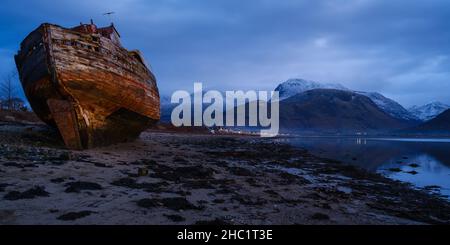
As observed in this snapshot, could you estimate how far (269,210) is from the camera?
7074 mm

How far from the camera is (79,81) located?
1283cm

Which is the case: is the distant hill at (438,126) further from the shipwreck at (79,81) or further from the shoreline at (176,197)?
the shipwreck at (79,81)

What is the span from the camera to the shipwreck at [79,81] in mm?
12477

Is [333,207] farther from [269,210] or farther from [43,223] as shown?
[43,223]

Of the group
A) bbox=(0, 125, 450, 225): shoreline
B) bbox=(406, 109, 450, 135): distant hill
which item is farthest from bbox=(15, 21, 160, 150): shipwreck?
bbox=(406, 109, 450, 135): distant hill

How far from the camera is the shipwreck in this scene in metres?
12.5

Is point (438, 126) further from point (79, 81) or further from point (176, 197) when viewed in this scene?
point (176, 197)

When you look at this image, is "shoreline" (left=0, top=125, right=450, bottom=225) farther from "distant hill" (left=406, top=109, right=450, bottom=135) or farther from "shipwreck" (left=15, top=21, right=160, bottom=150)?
"distant hill" (left=406, top=109, right=450, bottom=135)

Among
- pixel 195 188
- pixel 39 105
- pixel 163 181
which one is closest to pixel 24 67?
pixel 39 105

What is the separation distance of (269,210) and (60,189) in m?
4.48

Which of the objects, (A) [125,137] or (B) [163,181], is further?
(A) [125,137]

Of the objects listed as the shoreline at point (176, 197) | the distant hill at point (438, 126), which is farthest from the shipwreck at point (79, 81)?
the distant hill at point (438, 126)

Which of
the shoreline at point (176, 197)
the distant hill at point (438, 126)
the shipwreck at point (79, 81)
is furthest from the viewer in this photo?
the distant hill at point (438, 126)

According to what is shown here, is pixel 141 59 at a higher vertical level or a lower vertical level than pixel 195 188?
higher
